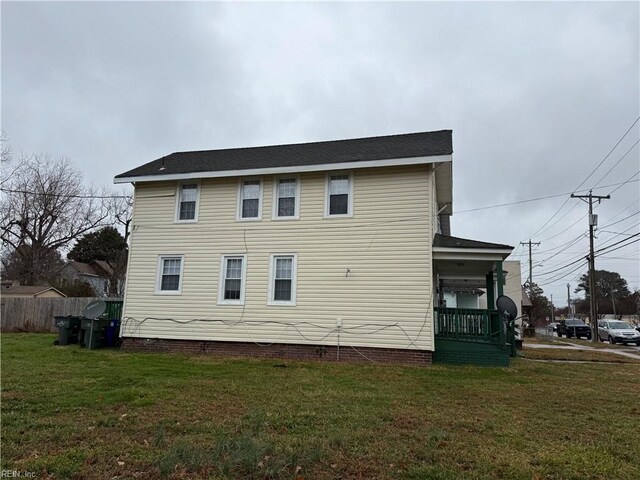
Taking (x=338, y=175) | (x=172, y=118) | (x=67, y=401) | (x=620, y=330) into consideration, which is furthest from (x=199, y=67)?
(x=620, y=330)

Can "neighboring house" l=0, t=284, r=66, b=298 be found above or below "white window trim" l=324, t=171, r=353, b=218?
below

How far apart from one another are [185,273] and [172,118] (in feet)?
33.4

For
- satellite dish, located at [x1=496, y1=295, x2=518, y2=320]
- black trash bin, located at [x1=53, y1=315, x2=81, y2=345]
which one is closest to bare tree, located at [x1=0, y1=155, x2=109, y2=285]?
black trash bin, located at [x1=53, y1=315, x2=81, y2=345]

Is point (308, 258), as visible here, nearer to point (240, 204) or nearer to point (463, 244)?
point (240, 204)

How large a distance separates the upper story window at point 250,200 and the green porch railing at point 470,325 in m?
6.01

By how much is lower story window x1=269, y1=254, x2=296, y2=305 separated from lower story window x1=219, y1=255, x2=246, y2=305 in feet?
3.04

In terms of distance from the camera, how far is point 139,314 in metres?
13.3

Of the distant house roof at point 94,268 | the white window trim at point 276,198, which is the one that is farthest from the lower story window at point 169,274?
the distant house roof at point 94,268

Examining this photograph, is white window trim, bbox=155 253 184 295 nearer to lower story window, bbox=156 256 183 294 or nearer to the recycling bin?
lower story window, bbox=156 256 183 294

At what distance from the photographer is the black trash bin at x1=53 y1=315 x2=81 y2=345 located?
45.8ft

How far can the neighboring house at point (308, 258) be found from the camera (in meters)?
11.4

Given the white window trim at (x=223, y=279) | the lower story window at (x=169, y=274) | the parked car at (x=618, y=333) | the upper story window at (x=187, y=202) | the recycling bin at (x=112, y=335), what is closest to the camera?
the white window trim at (x=223, y=279)

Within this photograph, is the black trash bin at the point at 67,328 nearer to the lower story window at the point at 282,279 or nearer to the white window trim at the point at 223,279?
the white window trim at the point at 223,279

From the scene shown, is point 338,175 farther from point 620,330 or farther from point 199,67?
point 620,330
